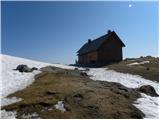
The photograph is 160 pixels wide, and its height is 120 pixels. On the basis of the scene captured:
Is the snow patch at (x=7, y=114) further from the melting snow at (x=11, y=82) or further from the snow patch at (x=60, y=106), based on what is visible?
the snow patch at (x=60, y=106)

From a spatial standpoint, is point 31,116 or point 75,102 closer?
point 31,116

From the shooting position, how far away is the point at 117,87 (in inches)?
700

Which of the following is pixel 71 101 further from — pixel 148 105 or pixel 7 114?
pixel 148 105

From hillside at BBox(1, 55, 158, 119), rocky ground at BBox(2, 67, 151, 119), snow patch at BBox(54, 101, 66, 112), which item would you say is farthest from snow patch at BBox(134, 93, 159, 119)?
snow patch at BBox(54, 101, 66, 112)

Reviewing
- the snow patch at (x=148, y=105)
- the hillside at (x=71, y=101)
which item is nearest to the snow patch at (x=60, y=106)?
the hillside at (x=71, y=101)

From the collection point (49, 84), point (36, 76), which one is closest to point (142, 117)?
point (49, 84)

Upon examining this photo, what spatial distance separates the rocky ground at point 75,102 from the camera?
11906 mm

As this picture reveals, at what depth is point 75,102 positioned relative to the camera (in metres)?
13.2

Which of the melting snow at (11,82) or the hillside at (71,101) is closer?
the hillside at (71,101)

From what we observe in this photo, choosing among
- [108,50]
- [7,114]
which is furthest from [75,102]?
[108,50]

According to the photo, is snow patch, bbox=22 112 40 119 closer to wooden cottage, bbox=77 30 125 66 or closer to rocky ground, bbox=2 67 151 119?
rocky ground, bbox=2 67 151 119

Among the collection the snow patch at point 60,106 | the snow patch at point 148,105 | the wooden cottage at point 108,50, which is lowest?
the snow patch at point 148,105

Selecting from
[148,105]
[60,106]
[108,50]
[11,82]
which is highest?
[108,50]

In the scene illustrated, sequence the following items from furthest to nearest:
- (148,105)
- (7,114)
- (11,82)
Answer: (11,82) → (148,105) → (7,114)
